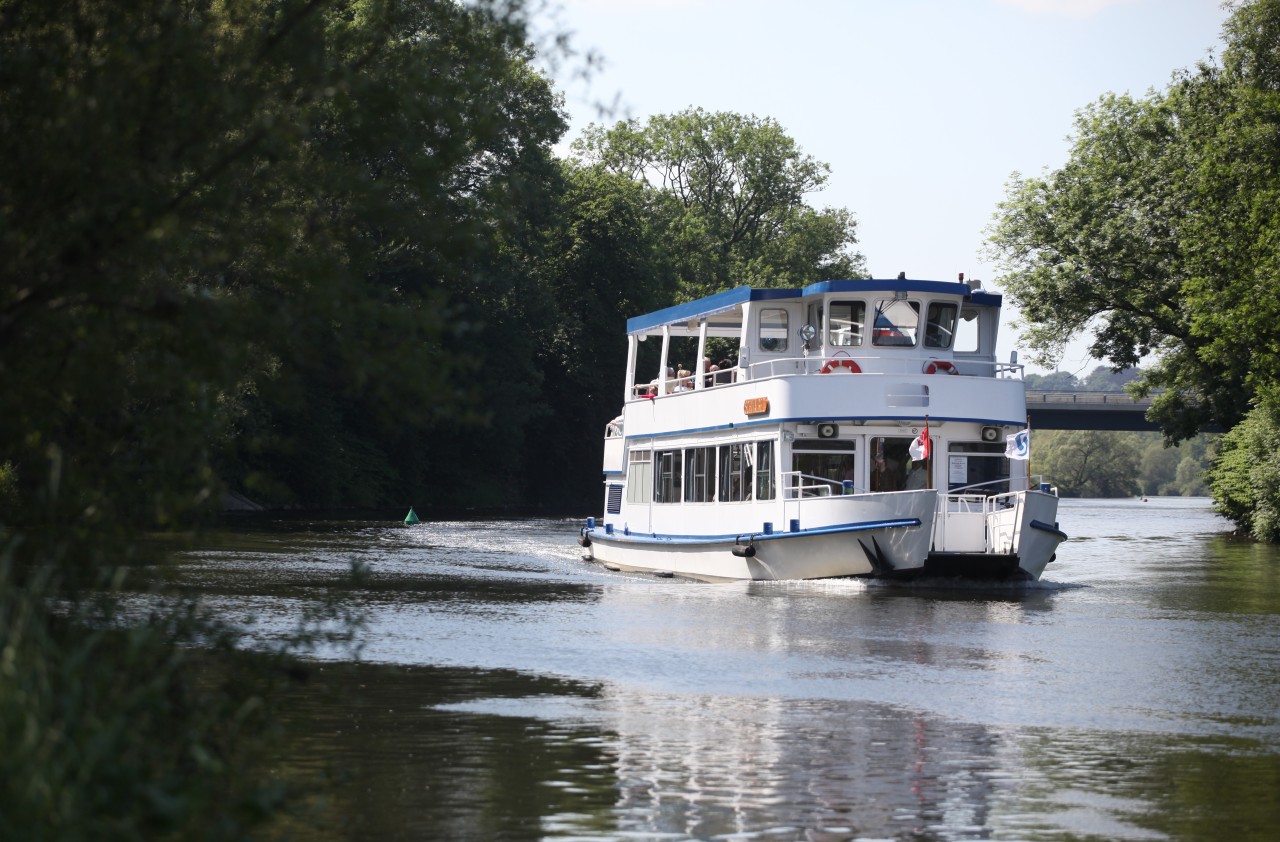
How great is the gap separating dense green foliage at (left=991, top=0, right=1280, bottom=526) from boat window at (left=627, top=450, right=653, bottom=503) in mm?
19249

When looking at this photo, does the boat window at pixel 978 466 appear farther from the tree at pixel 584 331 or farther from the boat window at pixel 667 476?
the tree at pixel 584 331

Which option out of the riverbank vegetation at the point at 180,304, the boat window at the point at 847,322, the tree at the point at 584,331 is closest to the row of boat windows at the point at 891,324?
the boat window at the point at 847,322

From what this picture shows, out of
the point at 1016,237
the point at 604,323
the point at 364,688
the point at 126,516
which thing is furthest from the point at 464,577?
the point at 604,323

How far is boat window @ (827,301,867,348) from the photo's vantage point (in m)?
30.0

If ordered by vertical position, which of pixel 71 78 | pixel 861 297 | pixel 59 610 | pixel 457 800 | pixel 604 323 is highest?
pixel 604 323

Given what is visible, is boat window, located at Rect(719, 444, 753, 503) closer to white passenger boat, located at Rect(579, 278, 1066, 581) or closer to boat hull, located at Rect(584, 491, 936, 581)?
white passenger boat, located at Rect(579, 278, 1066, 581)

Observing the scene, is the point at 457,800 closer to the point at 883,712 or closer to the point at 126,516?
the point at 126,516

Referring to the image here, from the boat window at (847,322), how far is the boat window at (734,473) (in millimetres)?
2480

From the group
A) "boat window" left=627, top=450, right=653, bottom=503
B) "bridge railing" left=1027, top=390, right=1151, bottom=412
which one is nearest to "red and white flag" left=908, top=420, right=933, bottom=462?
"boat window" left=627, top=450, right=653, bottom=503

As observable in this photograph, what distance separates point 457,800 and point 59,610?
260 centimetres

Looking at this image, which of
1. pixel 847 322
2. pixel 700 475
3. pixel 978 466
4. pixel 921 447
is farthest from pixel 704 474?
pixel 921 447

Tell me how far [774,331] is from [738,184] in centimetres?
7129

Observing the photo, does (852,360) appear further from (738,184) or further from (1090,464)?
(1090,464)

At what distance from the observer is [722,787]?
11.0m
